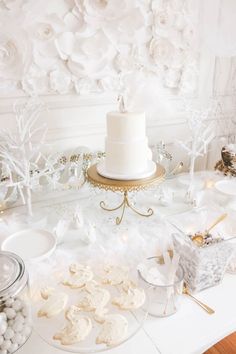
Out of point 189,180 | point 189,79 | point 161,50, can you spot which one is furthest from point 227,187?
point 161,50

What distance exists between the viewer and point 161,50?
1.61 m

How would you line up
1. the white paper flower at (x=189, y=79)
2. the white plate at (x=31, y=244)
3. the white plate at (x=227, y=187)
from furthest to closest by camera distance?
the white paper flower at (x=189, y=79), the white plate at (x=227, y=187), the white plate at (x=31, y=244)

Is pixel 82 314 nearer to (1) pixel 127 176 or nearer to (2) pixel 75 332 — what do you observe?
(2) pixel 75 332

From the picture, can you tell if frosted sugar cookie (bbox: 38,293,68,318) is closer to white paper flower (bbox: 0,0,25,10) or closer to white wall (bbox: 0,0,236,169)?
white wall (bbox: 0,0,236,169)

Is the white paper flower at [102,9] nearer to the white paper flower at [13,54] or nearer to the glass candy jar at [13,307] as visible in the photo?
the white paper flower at [13,54]

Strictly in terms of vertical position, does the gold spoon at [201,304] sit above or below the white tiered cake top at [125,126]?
below

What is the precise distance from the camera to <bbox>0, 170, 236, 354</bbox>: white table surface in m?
0.76

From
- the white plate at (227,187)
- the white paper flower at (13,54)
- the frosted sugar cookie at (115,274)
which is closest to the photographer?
→ the frosted sugar cookie at (115,274)

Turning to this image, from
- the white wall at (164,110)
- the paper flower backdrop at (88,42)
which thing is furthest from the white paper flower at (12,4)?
the white wall at (164,110)

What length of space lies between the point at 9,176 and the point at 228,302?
97 centimetres

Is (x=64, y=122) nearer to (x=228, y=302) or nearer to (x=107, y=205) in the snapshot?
(x=107, y=205)

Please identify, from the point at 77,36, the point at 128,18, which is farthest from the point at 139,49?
the point at 77,36

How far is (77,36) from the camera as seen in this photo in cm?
139

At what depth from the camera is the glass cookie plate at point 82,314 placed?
72cm
